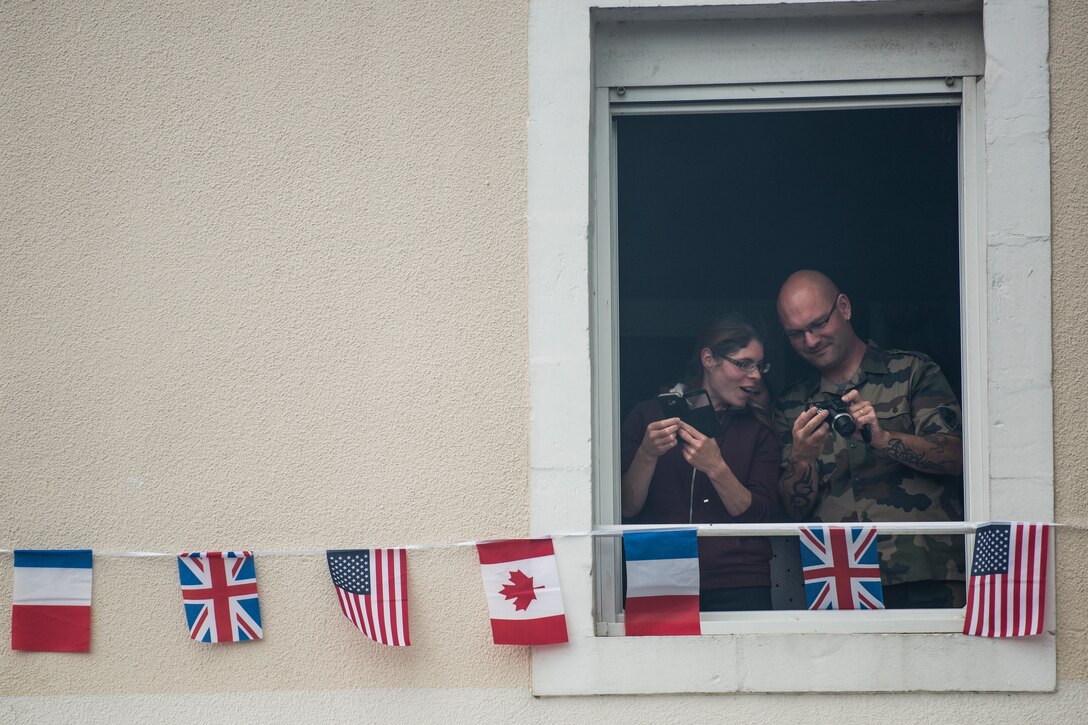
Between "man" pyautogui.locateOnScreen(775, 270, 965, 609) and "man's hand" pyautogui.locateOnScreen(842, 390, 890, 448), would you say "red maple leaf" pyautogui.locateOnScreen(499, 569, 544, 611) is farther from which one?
"man's hand" pyautogui.locateOnScreen(842, 390, 890, 448)

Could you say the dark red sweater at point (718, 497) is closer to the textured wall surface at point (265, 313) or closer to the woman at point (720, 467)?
the woman at point (720, 467)

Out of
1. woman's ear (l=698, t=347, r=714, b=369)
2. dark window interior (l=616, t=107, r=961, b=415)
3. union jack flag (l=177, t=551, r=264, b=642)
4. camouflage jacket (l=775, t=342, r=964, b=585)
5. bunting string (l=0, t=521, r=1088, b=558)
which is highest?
dark window interior (l=616, t=107, r=961, b=415)

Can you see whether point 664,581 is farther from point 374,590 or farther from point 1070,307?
point 1070,307

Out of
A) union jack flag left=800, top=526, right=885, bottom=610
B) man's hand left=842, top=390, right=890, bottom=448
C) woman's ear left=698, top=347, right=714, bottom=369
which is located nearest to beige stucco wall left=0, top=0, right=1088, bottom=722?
man's hand left=842, top=390, right=890, bottom=448

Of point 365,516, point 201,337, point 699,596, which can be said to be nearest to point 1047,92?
point 699,596

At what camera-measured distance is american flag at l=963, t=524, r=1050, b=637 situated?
359 centimetres

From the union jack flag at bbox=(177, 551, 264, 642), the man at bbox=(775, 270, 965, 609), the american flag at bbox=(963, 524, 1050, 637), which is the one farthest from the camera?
the man at bbox=(775, 270, 965, 609)

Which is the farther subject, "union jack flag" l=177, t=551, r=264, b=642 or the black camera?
the black camera

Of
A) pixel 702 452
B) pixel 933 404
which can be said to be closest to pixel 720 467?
pixel 702 452

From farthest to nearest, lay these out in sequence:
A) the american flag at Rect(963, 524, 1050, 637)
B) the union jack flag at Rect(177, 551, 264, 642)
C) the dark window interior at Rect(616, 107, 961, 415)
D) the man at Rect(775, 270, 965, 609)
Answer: the dark window interior at Rect(616, 107, 961, 415) < the man at Rect(775, 270, 965, 609) < the union jack flag at Rect(177, 551, 264, 642) < the american flag at Rect(963, 524, 1050, 637)

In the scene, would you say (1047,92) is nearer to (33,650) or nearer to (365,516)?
(365,516)

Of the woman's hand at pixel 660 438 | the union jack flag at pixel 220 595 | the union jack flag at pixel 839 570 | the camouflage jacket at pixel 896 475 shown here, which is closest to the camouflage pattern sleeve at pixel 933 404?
the camouflage jacket at pixel 896 475

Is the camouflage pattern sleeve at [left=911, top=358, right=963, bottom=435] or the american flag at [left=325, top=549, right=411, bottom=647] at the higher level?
the camouflage pattern sleeve at [left=911, top=358, right=963, bottom=435]

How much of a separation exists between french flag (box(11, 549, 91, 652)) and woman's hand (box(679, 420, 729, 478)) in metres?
2.06
